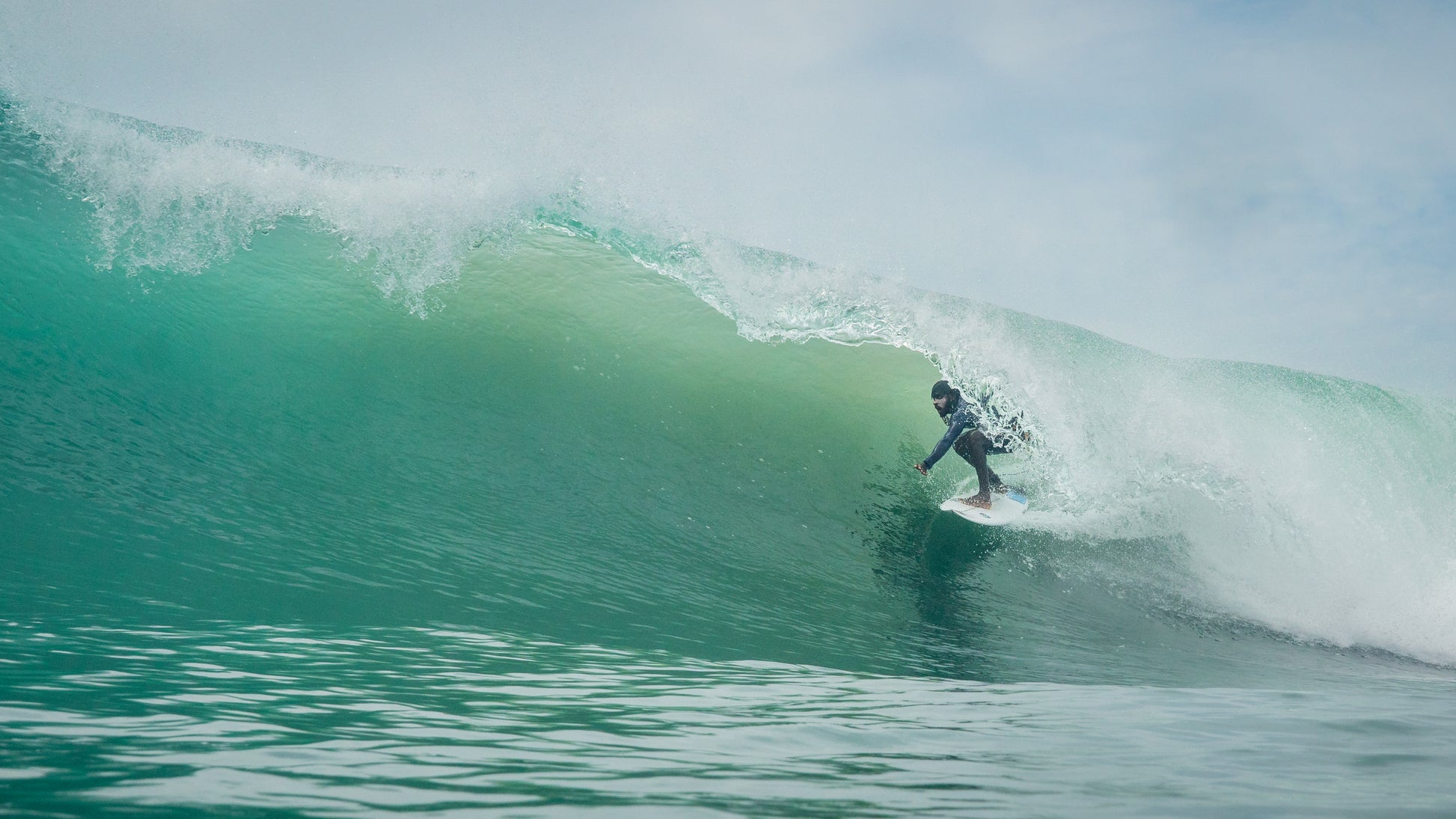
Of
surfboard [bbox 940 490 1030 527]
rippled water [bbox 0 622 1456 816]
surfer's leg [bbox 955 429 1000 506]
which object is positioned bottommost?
rippled water [bbox 0 622 1456 816]

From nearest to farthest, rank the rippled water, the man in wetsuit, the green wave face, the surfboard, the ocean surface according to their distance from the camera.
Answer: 1. the rippled water
2. the ocean surface
3. the green wave face
4. the man in wetsuit
5. the surfboard

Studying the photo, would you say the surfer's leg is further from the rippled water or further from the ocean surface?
the rippled water

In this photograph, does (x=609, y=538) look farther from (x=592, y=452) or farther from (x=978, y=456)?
(x=978, y=456)

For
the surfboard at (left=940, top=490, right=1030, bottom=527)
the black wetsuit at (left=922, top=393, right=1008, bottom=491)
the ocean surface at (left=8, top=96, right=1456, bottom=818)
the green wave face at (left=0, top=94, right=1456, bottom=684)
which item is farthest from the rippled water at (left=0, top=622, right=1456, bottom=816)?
the surfboard at (left=940, top=490, right=1030, bottom=527)

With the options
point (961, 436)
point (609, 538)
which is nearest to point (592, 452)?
point (609, 538)

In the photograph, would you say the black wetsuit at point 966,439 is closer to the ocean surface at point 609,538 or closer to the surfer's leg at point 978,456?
the surfer's leg at point 978,456

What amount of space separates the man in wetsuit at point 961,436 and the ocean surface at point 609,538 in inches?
15.1

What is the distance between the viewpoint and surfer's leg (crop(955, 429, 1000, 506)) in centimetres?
571

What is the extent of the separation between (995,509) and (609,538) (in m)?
2.87

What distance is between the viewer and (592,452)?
5680mm

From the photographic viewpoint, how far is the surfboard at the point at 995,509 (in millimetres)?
5844

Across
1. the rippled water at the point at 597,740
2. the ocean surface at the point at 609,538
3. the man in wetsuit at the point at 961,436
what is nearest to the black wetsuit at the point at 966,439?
the man in wetsuit at the point at 961,436

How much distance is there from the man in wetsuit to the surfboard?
0.18 feet

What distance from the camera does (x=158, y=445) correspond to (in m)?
4.54
